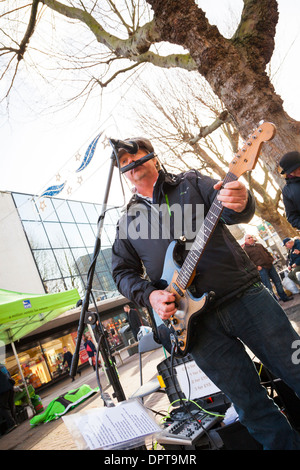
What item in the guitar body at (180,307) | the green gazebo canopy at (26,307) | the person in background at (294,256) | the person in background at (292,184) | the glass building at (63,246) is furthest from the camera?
the glass building at (63,246)

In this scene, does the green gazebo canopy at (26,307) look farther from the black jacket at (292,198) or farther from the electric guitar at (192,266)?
the black jacket at (292,198)

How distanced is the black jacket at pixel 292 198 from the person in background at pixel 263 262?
4.03 m

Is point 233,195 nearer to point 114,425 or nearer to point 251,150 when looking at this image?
point 251,150

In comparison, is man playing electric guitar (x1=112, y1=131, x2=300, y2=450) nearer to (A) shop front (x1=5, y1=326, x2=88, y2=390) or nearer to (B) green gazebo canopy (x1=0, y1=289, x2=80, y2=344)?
(B) green gazebo canopy (x1=0, y1=289, x2=80, y2=344)

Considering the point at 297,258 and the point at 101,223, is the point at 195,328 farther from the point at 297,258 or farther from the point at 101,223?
the point at 297,258

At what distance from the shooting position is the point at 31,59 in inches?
230

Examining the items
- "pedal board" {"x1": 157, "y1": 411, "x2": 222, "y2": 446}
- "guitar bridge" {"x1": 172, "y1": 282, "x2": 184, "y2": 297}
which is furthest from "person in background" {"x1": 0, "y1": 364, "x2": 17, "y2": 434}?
"guitar bridge" {"x1": 172, "y1": 282, "x2": 184, "y2": 297}

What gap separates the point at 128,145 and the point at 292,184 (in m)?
2.34

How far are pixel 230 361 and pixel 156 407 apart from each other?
308cm

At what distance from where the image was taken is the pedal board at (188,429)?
2000 millimetres

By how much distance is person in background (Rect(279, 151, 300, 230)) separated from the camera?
3318mm

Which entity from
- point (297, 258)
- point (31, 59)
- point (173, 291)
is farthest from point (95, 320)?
point (297, 258)

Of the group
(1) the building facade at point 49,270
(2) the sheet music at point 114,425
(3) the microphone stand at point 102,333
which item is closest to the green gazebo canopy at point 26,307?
(3) the microphone stand at point 102,333

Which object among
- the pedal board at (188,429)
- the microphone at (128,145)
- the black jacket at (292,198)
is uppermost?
the microphone at (128,145)
